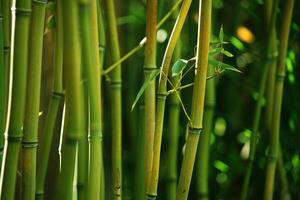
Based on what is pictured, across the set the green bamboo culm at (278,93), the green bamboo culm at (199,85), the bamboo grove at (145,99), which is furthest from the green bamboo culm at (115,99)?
the green bamboo culm at (278,93)

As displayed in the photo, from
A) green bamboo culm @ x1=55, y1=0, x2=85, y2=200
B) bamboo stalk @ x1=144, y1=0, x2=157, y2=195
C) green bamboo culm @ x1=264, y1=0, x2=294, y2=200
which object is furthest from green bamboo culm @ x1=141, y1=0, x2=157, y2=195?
→ green bamboo culm @ x1=264, y1=0, x2=294, y2=200

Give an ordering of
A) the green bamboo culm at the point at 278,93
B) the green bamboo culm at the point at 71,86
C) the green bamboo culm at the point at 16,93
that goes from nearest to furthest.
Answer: the green bamboo culm at the point at 71,86 → the green bamboo culm at the point at 16,93 → the green bamboo culm at the point at 278,93

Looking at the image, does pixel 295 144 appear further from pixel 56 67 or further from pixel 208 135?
pixel 56 67

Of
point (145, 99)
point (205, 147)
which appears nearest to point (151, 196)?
point (145, 99)

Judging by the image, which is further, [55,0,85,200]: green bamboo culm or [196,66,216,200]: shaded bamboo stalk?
[196,66,216,200]: shaded bamboo stalk

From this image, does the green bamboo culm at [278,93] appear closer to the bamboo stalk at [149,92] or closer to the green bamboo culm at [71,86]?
the bamboo stalk at [149,92]

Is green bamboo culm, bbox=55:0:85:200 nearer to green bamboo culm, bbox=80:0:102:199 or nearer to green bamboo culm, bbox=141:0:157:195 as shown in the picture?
green bamboo culm, bbox=80:0:102:199
